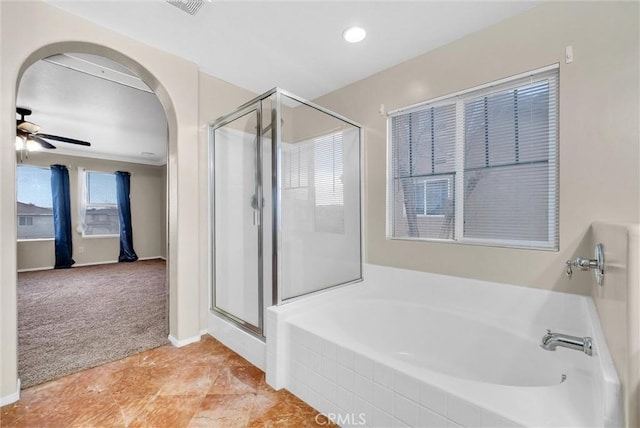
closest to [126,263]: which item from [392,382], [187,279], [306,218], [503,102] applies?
[187,279]

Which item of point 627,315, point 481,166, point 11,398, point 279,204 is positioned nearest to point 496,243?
point 481,166

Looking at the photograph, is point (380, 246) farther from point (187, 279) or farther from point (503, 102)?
point (187, 279)

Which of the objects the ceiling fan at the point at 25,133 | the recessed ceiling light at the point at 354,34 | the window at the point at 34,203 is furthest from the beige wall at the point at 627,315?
the window at the point at 34,203

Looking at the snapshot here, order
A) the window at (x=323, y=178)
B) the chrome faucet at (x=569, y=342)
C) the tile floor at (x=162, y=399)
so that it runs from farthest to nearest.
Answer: the window at (x=323, y=178) → the tile floor at (x=162, y=399) → the chrome faucet at (x=569, y=342)

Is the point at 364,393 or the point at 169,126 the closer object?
the point at 364,393

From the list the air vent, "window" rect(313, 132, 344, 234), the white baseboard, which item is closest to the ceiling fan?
the air vent

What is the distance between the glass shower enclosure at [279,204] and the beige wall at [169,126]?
23 centimetres

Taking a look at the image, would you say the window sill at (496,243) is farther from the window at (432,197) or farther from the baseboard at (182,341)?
the baseboard at (182,341)

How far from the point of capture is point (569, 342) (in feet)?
3.97

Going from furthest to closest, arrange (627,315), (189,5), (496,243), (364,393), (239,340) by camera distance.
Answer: (239,340) → (496,243) → (189,5) → (364,393) → (627,315)

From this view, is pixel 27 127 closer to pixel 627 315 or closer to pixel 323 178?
pixel 323 178

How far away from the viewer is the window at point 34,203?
214 inches

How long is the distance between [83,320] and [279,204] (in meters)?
2.62

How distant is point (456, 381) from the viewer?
3.77 ft
